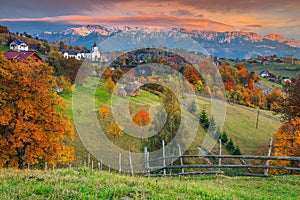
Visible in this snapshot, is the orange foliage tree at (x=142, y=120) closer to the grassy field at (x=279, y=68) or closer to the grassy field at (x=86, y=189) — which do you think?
the grassy field at (x=86, y=189)

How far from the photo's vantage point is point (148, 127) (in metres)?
34.9

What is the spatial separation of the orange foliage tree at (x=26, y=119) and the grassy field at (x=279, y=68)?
149 meters

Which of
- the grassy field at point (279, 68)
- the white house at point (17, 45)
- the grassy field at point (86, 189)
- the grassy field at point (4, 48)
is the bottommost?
the grassy field at point (86, 189)

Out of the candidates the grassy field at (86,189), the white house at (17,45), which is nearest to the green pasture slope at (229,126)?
the grassy field at (86,189)

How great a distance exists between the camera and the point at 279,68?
6491 inches

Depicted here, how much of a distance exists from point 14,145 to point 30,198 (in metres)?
14.3

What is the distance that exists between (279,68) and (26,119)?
16666cm

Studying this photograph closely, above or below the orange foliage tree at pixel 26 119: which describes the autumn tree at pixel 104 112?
below

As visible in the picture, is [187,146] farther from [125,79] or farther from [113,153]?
[125,79]

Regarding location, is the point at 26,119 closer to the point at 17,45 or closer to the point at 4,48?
the point at 4,48

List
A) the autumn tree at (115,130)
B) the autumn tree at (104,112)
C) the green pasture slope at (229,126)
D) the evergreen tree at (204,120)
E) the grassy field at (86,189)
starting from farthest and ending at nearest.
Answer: the evergreen tree at (204,120) < the autumn tree at (104,112) < the green pasture slope at (229,126) < the autumn tree at (115,130) < the grassy field at (86,189)

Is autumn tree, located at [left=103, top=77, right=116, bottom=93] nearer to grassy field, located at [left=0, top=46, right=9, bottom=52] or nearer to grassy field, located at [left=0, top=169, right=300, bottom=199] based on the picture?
grassy field, located at [left=0, top=169, right=300, bottom=199]

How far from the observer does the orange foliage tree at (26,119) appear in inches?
766

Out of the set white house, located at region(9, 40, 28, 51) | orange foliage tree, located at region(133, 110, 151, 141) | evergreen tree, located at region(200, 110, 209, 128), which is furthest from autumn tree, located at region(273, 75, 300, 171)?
white house, located at region(9, 40, 28, 51)
